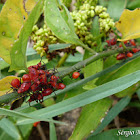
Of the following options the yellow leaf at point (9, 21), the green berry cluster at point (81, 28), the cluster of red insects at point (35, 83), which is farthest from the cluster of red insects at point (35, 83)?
the green berry cluster at point (81, 28)

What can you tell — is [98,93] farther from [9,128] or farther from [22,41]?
[9,128]

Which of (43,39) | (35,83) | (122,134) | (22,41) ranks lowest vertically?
(122,134)

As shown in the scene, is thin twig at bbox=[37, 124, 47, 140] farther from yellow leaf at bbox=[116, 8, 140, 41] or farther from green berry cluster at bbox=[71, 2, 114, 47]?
yellow leaf at bbox=[116, 8, 140, 41]

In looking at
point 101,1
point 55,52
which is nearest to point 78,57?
point 55,52

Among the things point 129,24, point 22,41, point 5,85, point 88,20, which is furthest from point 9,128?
point 129,24

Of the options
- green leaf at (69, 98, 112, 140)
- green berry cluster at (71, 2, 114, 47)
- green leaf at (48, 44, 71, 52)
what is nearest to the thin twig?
green leaf at (69, 98, 112, 140)

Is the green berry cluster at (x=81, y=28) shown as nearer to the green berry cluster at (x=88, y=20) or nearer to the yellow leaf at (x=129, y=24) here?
the green berry cluster at (x=88, y=20)
